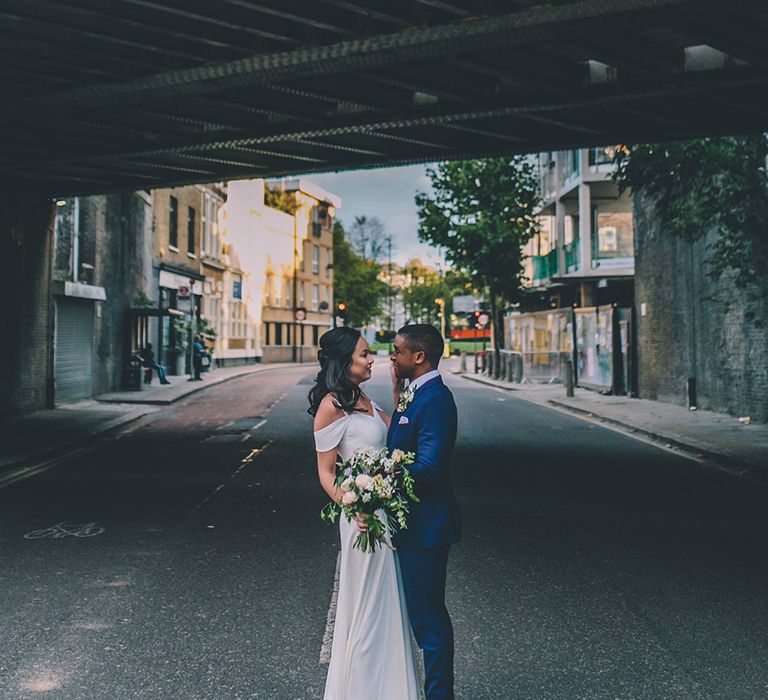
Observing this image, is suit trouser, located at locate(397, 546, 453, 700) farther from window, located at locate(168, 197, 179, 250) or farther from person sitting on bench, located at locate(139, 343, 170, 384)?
window, located at locate(168, 197, 179, 250)

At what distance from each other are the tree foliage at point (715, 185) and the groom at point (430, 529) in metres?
10.7

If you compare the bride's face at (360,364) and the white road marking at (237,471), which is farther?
the white road marking at (237,471)

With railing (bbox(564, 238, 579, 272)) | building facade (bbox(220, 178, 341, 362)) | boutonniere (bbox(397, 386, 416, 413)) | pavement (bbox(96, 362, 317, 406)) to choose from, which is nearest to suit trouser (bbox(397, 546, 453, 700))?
boutonniere (bbox(397, 386, 416, 413))

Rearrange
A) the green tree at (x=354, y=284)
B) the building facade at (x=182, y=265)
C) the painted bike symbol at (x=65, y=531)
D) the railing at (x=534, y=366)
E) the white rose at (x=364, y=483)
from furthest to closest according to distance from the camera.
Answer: the green tree at (x=354, y=284), the railing at (x=534, y=366), the building facade at (x=182, y=265), the painted bike symbol at (x=65, y=531), the white rose at (x=364, y=483)

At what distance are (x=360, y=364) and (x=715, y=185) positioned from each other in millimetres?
11352

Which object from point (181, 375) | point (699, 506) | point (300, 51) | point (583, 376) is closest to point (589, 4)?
point (300, 51)

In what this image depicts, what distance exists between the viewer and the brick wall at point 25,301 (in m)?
17.5

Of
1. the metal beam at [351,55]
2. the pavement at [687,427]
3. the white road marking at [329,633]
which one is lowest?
the white road marking at [329,633]

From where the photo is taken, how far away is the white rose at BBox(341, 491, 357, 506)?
3337 mm

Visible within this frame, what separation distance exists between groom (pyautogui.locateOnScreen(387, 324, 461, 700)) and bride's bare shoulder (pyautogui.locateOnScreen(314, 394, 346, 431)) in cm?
25

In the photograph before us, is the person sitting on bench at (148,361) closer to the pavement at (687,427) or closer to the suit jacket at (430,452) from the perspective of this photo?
the pavement at (687,427)

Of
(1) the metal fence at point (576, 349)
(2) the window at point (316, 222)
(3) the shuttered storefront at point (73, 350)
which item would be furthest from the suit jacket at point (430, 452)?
(2) the window at point (316, 222)

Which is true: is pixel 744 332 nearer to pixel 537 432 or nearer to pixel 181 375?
pixel 537 432

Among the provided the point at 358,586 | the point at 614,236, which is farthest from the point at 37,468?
the point at 614,236
